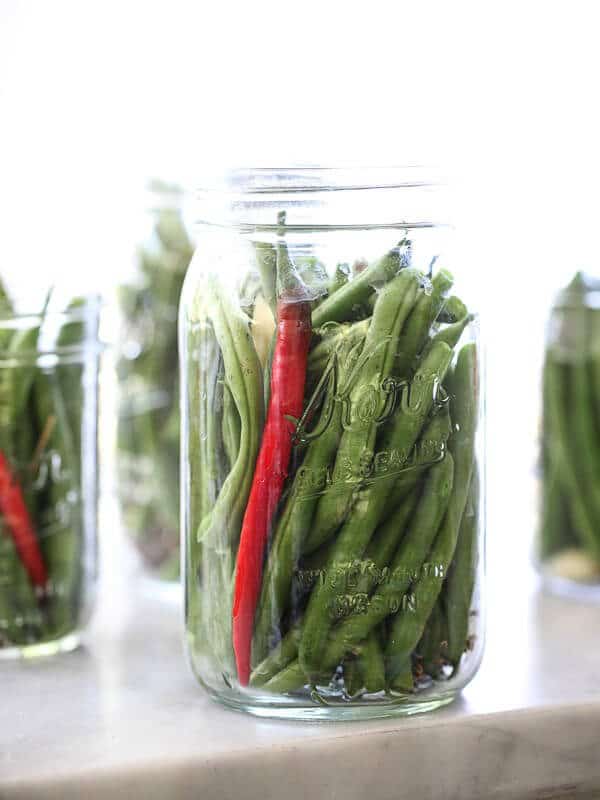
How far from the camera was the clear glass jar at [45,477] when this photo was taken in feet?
2.95

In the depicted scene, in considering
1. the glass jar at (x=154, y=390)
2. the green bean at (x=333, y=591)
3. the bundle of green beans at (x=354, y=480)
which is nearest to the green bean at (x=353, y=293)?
the bundle of green beans at (x=354, y=480)

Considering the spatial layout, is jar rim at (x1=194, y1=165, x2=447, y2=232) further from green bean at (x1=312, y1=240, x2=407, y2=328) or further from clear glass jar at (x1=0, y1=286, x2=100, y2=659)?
clear glass jar at (x1=0, y1=286, x2=100, y2=659)

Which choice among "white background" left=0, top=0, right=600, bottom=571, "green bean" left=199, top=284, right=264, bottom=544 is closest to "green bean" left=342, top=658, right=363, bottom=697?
"green bean" left=199, top=284, right=264, bottom=544

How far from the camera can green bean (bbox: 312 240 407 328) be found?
28.7 inches

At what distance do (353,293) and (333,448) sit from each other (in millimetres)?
102

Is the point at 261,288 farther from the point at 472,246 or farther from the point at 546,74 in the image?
the point at 546,74

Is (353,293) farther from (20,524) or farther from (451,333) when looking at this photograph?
(20,524)

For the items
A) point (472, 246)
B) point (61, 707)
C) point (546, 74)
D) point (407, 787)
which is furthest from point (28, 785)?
point (546, 74)

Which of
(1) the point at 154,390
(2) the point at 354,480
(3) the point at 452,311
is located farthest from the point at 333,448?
(1) the point at 154,390

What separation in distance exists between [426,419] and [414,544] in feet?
0.27

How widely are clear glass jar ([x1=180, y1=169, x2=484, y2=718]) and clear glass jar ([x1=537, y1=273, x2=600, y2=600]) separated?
0.35 m

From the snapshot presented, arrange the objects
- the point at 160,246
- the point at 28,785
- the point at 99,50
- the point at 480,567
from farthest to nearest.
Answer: the point at 99,50 → the point at 160,246 → the point at 480,567 → the point at 28,785

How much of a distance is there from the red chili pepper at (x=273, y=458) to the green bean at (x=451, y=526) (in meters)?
0.10

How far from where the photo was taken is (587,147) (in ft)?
5.39
